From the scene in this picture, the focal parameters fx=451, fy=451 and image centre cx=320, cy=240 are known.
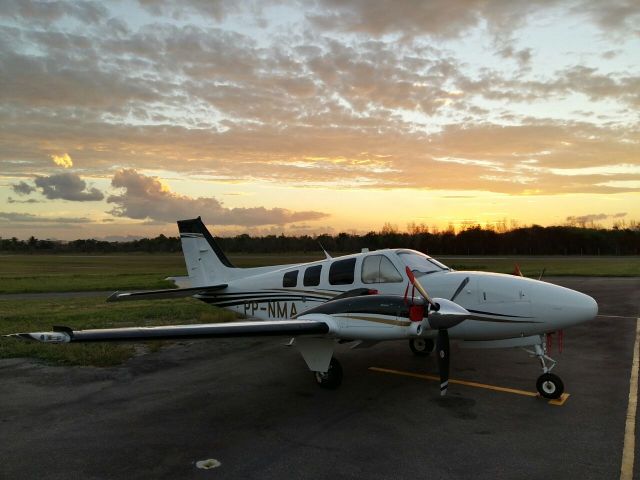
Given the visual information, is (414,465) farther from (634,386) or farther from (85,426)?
(634,386)

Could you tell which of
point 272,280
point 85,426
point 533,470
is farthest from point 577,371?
point 85,426

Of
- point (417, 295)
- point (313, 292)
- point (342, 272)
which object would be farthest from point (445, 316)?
point (313, 292)

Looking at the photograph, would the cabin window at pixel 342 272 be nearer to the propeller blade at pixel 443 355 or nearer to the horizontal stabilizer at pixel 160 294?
the propeller blade at pixel 443 355

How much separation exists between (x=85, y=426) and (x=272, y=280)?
559cm

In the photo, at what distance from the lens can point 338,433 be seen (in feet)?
20.7

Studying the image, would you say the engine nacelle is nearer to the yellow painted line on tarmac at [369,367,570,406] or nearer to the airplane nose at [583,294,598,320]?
the yellow painted line on tarmac at [369,367,570,406]

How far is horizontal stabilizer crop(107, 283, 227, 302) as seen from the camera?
402 inches

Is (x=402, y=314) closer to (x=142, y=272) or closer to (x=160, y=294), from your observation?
(x=160, y=294)

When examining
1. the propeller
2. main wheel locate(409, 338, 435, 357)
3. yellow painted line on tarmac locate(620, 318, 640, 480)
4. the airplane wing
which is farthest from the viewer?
main wheel locate(409, 338, 435, 357)

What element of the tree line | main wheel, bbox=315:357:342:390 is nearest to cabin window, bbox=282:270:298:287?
main wheel, bbox=315:357:342:390

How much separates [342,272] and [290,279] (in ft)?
5.42

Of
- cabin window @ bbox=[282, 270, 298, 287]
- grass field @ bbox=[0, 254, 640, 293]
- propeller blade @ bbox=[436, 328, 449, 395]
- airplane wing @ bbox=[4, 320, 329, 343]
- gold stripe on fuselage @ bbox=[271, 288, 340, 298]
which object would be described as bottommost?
grass field @ bbox=[0, 254, 640, 293]

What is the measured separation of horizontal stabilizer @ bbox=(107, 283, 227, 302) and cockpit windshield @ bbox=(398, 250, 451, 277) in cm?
551

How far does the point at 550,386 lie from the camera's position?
7.53m
